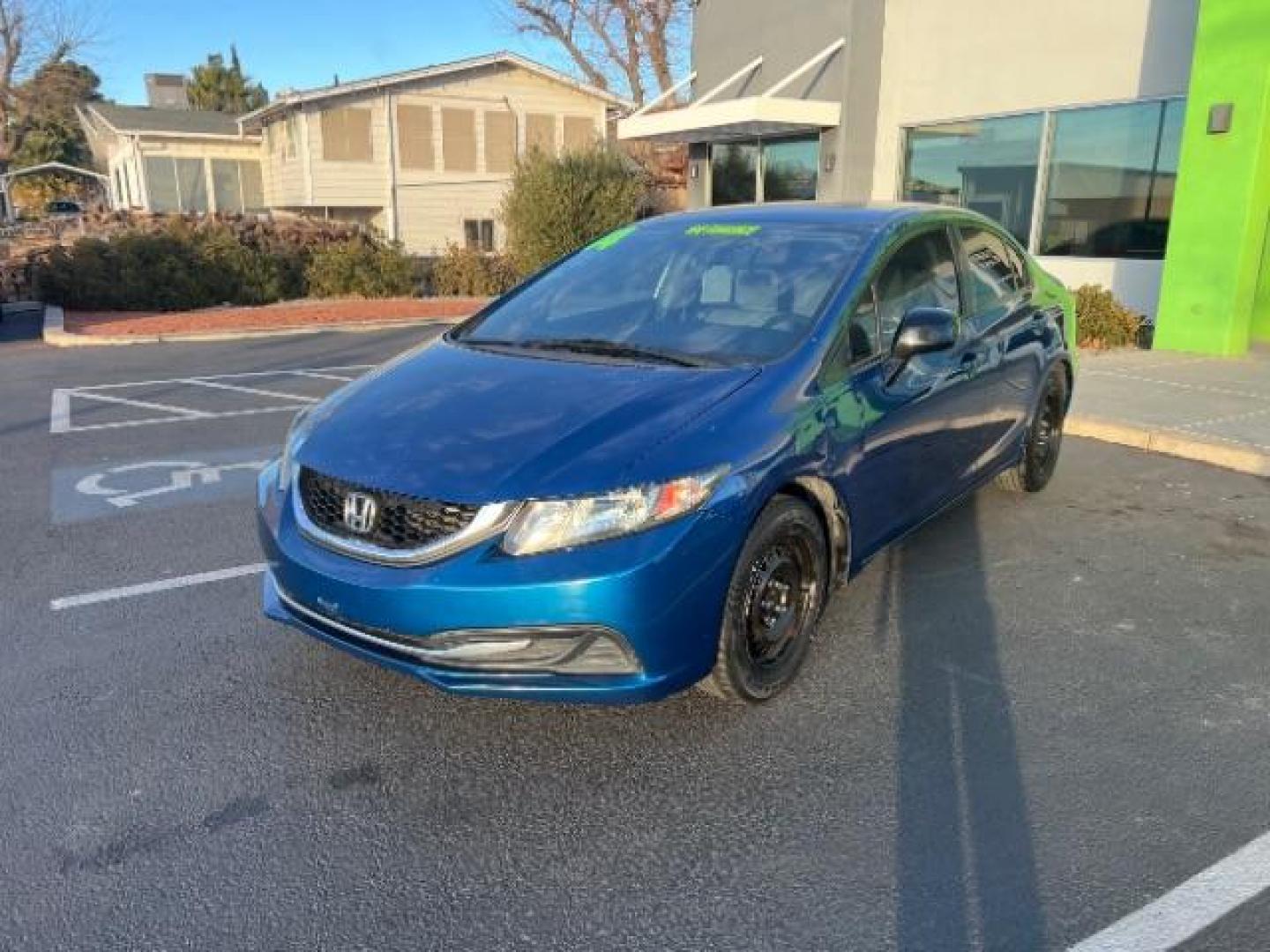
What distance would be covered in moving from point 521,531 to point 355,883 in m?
1.01

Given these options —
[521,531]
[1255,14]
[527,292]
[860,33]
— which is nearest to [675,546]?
[521,531]

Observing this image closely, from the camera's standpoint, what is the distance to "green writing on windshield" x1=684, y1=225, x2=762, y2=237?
4.31 meters

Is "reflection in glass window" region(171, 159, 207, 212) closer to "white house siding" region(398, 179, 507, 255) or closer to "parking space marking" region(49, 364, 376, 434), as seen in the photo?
"white house siding" region(398, 179, 507, 255)

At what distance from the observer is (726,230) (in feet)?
14.4

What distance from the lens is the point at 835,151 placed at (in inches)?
604

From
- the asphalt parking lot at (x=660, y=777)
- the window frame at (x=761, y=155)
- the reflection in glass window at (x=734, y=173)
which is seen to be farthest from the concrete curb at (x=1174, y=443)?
the reflection in glass window at (x=734, y=173)

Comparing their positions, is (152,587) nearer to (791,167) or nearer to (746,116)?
(746,116)

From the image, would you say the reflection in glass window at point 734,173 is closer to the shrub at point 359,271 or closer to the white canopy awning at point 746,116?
the white canopy awning at point 746,116

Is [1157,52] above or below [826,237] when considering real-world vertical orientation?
above

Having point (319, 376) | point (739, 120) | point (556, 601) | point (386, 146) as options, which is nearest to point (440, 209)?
point (386, 146)

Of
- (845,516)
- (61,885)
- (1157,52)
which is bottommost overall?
(61,885)

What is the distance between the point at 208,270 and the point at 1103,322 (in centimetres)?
1438

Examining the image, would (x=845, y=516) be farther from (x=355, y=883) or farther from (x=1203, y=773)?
(x=355, y=883)

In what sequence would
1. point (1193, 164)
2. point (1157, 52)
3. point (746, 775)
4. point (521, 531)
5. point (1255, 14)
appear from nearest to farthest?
point (521, 531)
point (746, 775)
point (1255, 14)
point (1193, 164)
point (1157, 52)
